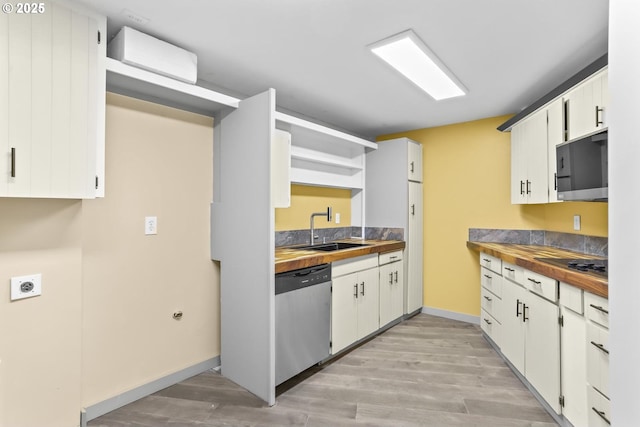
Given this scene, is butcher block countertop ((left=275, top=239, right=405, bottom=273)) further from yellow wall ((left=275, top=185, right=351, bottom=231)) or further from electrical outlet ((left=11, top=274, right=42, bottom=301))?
electrical outlet ((left=11, top=274, right=42, bottom=301))

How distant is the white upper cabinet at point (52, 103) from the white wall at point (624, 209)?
2132mm

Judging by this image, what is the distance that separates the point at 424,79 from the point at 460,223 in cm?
199

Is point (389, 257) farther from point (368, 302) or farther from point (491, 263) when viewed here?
point (491, 263)

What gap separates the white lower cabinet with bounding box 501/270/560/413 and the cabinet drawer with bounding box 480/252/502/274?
19 centimetres

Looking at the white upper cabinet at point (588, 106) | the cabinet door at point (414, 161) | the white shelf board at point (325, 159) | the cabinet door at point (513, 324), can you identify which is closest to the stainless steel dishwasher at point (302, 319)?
the white shelf board at point (325, 159)

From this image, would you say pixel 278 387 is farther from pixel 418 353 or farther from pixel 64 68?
pixel 64 68

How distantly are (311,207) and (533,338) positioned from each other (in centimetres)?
241

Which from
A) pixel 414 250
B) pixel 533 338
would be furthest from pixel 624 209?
pixel 414 250

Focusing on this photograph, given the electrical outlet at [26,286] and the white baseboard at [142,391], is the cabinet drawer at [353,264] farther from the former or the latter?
the electrical outlet at [26,286]

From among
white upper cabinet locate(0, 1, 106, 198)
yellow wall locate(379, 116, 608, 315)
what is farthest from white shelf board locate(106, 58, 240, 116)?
yellow wall locate(379, 116, 608, 315)

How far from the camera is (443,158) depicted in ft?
13.6

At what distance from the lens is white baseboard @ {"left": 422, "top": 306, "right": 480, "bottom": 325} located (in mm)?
3878

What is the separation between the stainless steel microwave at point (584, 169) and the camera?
1.76 metres

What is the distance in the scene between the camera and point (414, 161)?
410cm
